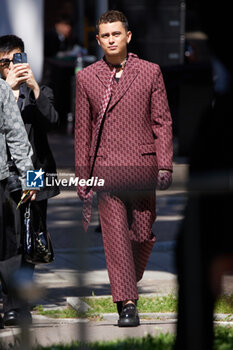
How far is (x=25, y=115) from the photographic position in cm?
656

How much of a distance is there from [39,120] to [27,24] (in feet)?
7.80

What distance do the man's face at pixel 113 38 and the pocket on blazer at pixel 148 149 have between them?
1.91 feet

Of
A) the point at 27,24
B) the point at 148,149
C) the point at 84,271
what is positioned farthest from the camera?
the point at 27,24

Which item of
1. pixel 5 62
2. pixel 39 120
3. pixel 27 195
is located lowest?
pixel 27 195

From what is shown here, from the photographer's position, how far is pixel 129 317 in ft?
20.4

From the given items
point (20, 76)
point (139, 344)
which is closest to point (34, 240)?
point (20, 76)

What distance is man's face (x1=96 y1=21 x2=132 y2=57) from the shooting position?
641 cm

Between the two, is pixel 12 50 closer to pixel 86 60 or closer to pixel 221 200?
pixel 221 200

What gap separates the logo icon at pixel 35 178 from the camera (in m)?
5.63

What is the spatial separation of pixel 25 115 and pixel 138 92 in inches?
28.9

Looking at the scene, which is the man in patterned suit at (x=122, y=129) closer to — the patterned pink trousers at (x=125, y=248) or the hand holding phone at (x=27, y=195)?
the patterned pink trousers at (x=125, y=248)

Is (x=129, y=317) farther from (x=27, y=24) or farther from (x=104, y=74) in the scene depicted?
(x=27, y=24)

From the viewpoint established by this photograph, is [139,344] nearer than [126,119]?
Yes

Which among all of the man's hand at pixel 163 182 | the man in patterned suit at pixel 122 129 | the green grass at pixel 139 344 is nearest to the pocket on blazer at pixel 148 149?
the man in patterned suit at pixel 122 129
